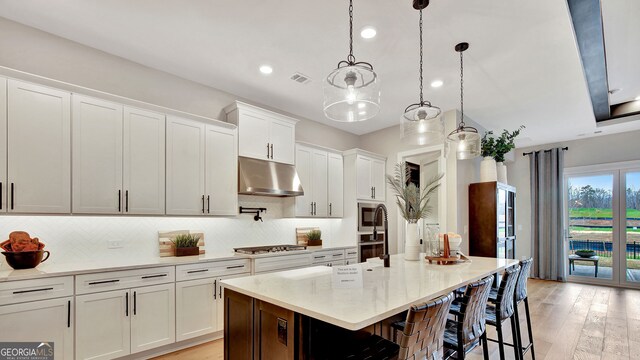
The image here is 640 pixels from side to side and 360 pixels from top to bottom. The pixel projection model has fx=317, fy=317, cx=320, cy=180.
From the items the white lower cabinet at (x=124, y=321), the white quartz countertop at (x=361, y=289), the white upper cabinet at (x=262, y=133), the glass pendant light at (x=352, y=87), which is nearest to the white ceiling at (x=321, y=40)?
the white upper cabinet at (x=262, y=133)

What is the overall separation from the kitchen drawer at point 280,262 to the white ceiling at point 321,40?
2.21 meters

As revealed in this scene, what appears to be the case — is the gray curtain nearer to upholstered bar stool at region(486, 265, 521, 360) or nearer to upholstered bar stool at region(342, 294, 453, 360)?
upholstered bar stool at region(486, 265, 521, 360)

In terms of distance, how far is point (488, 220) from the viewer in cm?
516

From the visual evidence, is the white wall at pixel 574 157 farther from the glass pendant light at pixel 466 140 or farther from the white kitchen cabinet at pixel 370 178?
the glass pendant light at pixel 466 140

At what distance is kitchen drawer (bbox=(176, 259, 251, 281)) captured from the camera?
3270mm

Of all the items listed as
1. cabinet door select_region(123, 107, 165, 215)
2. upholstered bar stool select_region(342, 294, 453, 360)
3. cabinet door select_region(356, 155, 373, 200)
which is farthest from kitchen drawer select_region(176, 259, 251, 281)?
cabinet door select_region(356, 155, 373, 200)

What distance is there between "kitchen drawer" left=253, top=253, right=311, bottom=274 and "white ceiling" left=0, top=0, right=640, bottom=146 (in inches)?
86.9

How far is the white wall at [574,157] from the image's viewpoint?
6.32m

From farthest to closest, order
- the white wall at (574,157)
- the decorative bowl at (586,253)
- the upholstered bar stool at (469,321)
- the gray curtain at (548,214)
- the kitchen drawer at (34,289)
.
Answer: the gray curtain at (548,214)
the decorative bowl at (586,253)
the white wall at (574,157)
the kitchen drawer at (34,289)
the upholstered bar stool at (469,321)

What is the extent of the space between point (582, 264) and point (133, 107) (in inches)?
344

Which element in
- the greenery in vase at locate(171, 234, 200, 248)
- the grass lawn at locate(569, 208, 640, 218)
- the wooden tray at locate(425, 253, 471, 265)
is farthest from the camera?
the grass lawn at locate(569, 208, 640, 218)

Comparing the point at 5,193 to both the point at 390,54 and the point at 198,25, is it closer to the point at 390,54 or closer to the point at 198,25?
the point at 198,25

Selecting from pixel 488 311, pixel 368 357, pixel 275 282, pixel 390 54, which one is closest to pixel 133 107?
pixel 275 282

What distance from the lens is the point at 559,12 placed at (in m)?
2.63
